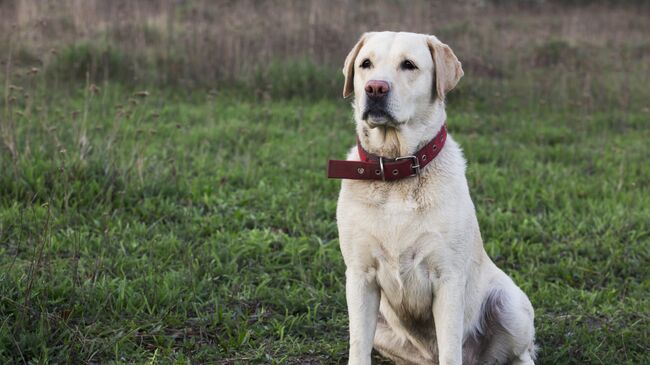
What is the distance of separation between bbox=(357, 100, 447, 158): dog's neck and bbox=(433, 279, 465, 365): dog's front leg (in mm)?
579

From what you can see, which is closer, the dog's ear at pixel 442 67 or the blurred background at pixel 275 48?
the dog's ear at pixel 442 67

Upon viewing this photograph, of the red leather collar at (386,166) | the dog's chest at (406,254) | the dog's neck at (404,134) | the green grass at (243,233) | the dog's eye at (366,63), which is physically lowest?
the green grass at (243,233)

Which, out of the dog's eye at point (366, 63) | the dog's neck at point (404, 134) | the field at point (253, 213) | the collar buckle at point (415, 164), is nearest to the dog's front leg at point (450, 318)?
the collar buckle at point (415, 164)

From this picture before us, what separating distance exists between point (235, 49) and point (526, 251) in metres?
4.70

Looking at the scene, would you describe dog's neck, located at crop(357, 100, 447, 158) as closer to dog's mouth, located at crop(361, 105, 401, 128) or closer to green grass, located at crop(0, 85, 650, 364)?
dog's mouth, located at crop(361, 105, 401, 128)

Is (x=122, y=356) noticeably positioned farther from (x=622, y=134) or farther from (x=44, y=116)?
(x=622, y=134)

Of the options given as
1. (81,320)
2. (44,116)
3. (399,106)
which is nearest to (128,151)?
(44,116)

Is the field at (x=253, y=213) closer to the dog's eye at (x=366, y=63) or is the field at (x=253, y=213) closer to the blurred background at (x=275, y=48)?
the blurred background at (x=275, y=48)

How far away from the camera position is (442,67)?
10.2 ft

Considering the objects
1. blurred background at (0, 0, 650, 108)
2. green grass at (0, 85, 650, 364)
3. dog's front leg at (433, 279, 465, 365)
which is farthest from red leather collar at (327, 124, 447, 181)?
blurred background at (0, 0, 650, 108)

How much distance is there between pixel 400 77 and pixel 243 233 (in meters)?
2.11

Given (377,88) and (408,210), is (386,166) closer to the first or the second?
(408,210)

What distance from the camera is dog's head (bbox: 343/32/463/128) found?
9.84 ft

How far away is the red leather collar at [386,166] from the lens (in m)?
3.11
